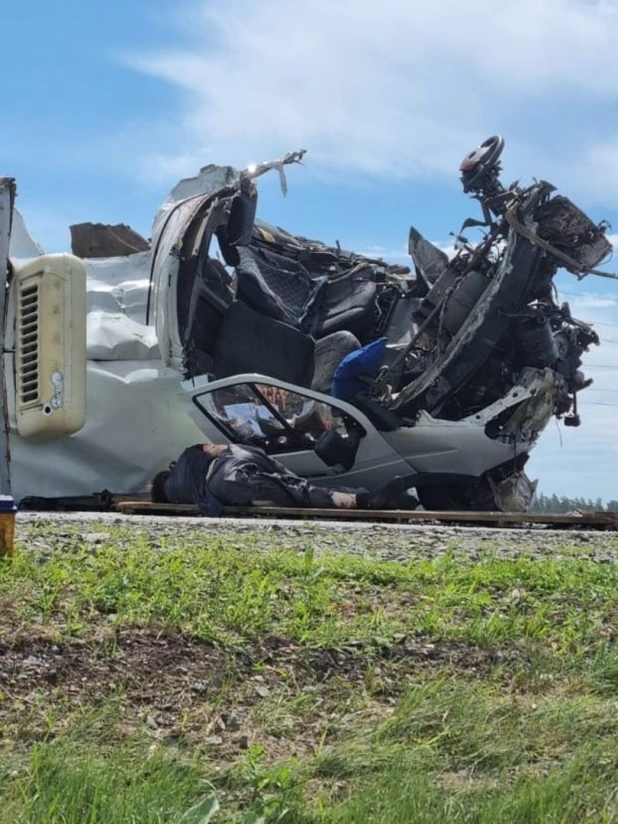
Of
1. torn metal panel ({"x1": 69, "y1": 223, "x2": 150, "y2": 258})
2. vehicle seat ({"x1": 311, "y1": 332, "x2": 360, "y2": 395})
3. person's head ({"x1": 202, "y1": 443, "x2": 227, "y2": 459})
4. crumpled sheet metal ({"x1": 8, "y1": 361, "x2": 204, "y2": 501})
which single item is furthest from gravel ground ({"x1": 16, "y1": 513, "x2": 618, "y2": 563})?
torn metal panel ({"x1": 69, "y1": 223, "x2": 150, "y2": 258})

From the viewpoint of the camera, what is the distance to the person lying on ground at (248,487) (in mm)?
10266

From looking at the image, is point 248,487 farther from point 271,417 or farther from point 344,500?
point 271,417

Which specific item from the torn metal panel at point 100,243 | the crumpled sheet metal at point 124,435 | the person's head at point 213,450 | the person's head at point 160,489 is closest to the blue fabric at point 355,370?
the person's head at point 213,450

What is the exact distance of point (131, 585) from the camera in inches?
158

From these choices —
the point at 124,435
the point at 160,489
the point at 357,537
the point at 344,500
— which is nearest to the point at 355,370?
the point at 344,500

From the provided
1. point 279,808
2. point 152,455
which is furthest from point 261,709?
point 152,455

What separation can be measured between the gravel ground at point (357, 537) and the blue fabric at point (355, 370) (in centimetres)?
383

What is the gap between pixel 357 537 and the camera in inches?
272

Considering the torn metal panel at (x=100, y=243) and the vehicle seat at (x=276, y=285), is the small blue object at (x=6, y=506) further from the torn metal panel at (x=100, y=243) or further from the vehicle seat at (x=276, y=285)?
the torn metal panel at (x=100, y=243)

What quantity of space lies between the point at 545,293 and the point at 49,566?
925 cm

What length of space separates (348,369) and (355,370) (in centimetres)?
9

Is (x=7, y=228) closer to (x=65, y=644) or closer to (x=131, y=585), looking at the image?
(x=131, y=585)

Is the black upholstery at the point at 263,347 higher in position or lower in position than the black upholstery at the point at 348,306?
lower

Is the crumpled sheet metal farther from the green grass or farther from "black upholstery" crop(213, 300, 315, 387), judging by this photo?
the green grass
